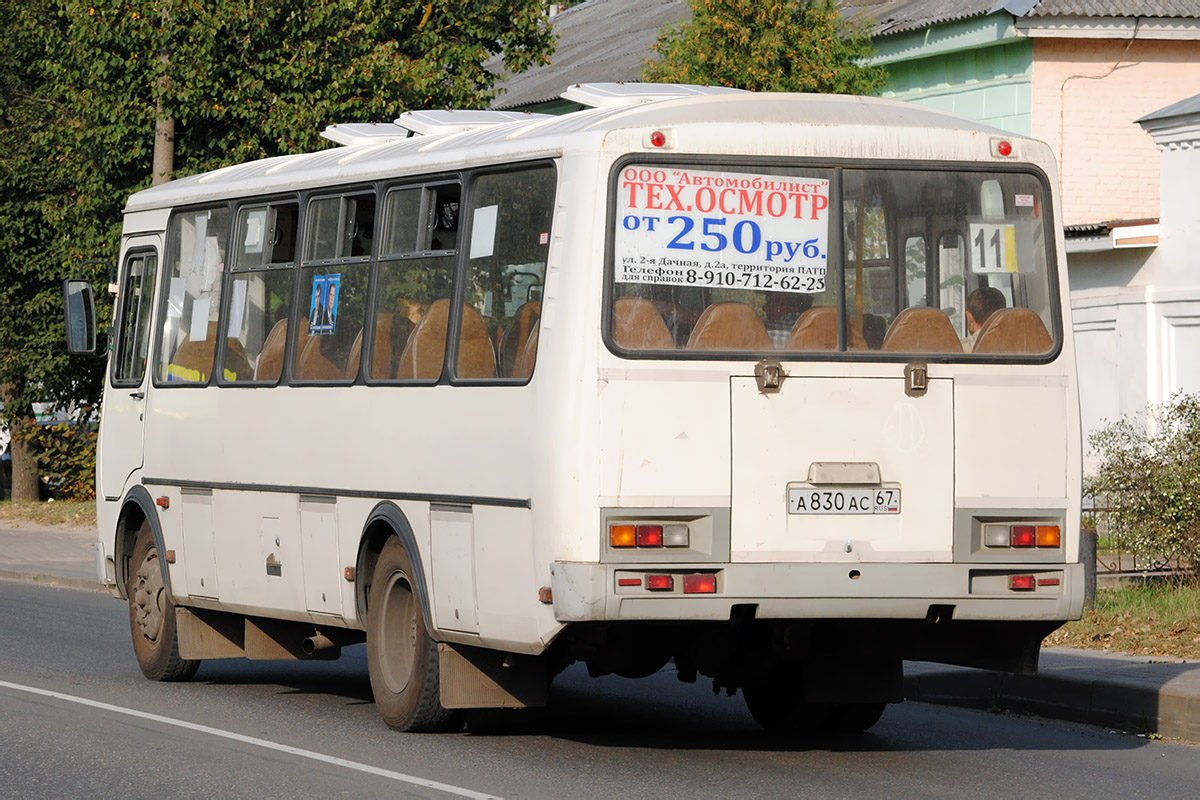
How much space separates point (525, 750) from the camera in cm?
988

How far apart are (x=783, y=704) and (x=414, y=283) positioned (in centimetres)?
287

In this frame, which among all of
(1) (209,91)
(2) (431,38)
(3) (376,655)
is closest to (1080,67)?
(2) (431,38)

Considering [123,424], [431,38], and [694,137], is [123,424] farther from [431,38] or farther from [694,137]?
[431,38]

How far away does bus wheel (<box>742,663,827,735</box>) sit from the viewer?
1074 cm

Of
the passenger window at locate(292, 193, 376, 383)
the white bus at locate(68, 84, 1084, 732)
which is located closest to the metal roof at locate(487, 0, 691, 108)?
the passenger window at locate(292, 193, 376, 383)

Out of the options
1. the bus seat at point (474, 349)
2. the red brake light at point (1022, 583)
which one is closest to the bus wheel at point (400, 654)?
the bus seat at point (474, 349)

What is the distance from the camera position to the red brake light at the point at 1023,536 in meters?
9.18

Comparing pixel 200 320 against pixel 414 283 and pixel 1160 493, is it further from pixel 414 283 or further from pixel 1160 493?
pixel 1160 493

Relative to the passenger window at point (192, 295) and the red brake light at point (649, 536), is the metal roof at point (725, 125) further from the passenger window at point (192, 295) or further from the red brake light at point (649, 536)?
the passenger window at point (192, 295)

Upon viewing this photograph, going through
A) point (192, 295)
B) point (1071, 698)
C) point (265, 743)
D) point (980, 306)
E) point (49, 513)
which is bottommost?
point (265, 743)

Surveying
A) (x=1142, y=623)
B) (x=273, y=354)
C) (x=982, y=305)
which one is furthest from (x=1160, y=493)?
(x=273, y=354)

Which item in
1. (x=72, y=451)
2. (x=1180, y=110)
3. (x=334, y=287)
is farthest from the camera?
(x=72, y=451)

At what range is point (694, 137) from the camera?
9055mm

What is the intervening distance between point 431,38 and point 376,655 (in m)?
18.3
